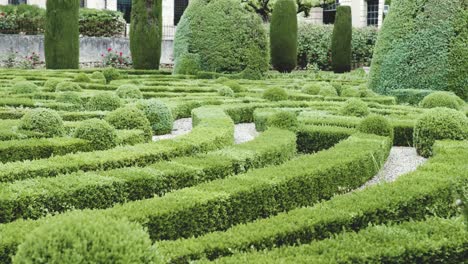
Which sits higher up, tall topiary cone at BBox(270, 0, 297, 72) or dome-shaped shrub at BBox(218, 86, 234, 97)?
tall topiary cone at BBox(270, 0, 297, 72)

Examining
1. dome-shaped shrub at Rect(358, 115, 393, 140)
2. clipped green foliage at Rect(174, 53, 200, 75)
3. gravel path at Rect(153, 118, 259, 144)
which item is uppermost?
clipped green foliage at Rect(174, 53, 200, 75)

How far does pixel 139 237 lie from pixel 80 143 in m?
4.35

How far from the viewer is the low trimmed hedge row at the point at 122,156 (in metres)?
5.86

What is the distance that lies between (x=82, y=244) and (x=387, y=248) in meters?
2.17

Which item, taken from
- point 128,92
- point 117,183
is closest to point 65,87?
point 128,92

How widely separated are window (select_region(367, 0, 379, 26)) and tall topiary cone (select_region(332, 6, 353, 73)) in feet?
38.9

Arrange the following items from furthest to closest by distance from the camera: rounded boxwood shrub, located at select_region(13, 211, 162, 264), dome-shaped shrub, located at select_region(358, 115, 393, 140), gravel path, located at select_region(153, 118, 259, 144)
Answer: gravel path, located at select_region(153, 118, 259, 144)
dome-shaped shrub, located at select_region(358, 115, 393, 140)
rounded boxwood shrub, located at select_region(13, 211, 162, 264)

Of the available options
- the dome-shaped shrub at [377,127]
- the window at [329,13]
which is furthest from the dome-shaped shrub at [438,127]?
the window at [329,13]

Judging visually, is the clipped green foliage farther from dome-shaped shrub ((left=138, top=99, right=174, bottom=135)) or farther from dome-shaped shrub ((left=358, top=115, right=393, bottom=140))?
dome-shaped shrub ((left=358, top=115, right=393, bottom=140))

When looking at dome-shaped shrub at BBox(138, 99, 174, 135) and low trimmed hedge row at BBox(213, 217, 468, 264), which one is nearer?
low trimmed hedge row at BBox(213, 217, 468, 264)

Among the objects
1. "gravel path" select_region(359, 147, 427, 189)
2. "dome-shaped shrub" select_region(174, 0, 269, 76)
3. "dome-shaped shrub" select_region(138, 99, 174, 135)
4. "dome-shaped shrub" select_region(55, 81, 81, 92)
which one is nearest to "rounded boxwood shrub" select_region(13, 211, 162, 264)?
"gravel path" select_region(359, 147, 427, 189)

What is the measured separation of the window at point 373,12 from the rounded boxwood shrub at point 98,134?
36370 millimetres

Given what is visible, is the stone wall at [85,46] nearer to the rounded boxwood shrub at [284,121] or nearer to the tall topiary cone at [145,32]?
the tall topiary cone at [145,32]

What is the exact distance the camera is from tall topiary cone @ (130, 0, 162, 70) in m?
24.4
